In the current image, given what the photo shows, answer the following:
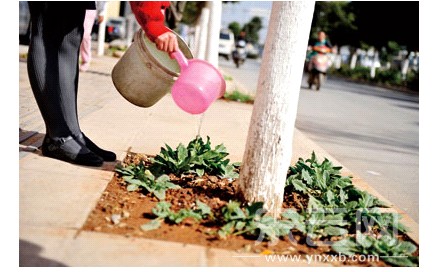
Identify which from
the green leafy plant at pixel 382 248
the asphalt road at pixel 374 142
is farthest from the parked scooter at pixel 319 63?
the green leafy plant at pixel 382 248

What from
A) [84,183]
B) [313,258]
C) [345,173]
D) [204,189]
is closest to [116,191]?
[84,183]

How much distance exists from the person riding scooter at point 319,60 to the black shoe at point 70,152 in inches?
429

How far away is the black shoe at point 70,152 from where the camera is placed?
280cm

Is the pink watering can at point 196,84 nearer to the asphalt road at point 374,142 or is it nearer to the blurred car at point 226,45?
the asphalt road at point 374,142

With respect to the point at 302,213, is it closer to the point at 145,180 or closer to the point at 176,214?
the point at 176,214

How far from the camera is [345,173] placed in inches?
150

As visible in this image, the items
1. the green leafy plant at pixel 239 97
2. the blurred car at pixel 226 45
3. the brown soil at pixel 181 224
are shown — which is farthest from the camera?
the blurred car at pixel 226 45

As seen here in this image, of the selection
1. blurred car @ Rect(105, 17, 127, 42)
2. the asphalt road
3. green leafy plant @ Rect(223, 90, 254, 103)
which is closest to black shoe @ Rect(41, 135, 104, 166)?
the asphalt road

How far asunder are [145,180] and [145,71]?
612 millimetres

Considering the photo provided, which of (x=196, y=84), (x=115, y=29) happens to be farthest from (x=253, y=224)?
(x=115, y=29)

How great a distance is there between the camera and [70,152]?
280 cm

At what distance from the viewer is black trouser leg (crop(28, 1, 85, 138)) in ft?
8.66

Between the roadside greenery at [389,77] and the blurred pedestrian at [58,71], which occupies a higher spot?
the roadside greenery at [389,77]
